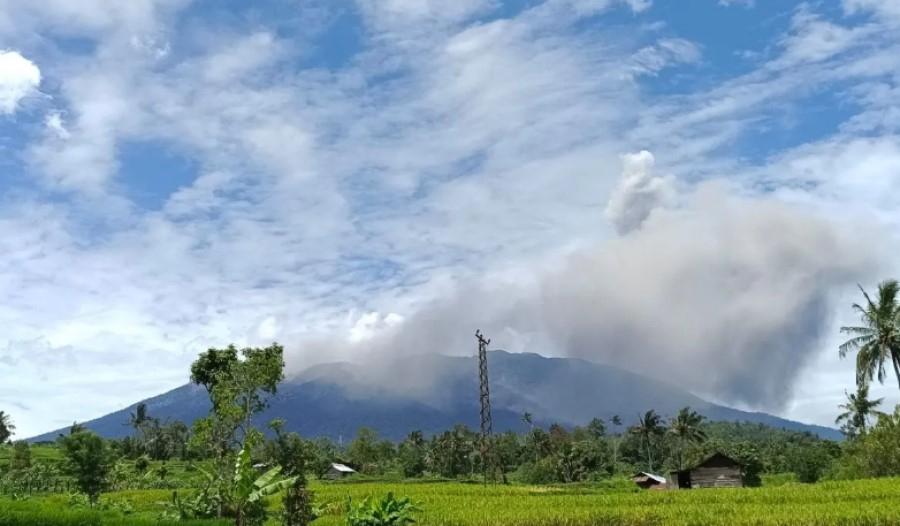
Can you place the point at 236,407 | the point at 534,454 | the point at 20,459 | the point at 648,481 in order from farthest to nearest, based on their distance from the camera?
the point at 534,454 → the point at 20,459 → the point at 648,481 → the point at 236,407

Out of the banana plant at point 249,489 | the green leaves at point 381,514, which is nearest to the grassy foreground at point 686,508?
the banana plant at point 249,489

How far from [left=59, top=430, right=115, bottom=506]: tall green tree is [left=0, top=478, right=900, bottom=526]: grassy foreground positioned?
2.40 m

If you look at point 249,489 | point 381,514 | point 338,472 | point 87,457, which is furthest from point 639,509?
point 338,472

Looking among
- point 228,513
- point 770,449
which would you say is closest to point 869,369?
point 228,513

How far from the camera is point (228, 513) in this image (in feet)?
110

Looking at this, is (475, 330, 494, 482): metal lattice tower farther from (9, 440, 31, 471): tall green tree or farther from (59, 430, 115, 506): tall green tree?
(9, 440, 31, 471): tall green tree

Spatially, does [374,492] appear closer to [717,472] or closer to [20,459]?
[717,472]

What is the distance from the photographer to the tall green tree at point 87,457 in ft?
120

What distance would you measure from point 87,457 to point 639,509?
25921 millimetres

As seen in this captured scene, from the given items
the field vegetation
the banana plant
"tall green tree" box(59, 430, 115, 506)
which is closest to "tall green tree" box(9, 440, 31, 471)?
the field vegetation

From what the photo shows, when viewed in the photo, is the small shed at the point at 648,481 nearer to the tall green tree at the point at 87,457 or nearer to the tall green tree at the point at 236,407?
the tall green tree at the point at 236,407

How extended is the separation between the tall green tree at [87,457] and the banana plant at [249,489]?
14.0 m

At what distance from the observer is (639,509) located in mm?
32562

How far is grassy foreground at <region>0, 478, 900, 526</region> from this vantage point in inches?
1061
